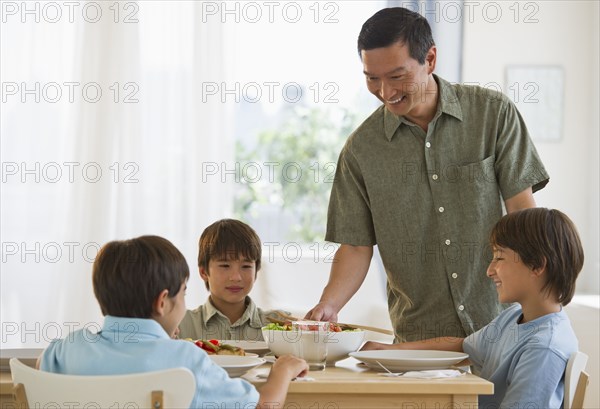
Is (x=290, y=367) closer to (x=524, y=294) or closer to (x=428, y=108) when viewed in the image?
(x=524, y=294)

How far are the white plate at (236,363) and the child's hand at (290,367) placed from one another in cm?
5

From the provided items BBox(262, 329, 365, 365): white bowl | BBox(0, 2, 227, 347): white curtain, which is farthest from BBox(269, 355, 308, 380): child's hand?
BBox(0, 2, 227, 347): white curtain

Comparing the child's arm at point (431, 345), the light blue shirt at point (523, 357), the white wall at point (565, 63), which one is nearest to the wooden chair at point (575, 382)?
the light blue shirt at point (523, 357)

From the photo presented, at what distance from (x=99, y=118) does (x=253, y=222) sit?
3.03ft

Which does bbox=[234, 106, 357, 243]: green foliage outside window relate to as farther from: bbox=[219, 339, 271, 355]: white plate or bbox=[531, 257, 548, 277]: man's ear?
bbox=[531, 257, 548, 277]: man's ear

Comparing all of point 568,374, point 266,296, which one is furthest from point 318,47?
point 568,374

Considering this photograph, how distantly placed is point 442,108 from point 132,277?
3.25 ft

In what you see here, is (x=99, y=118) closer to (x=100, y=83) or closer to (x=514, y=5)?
(x=100, y=83)

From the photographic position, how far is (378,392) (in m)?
1.58

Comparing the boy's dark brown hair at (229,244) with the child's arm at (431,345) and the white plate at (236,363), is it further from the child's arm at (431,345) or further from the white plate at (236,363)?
the white plate at (236,363)

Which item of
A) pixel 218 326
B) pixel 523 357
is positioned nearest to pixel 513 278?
pixel 523 357

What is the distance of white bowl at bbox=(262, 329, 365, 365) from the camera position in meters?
1.79

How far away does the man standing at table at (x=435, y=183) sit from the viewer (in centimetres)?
218

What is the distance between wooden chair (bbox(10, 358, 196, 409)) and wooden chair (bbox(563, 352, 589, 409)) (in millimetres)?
755
